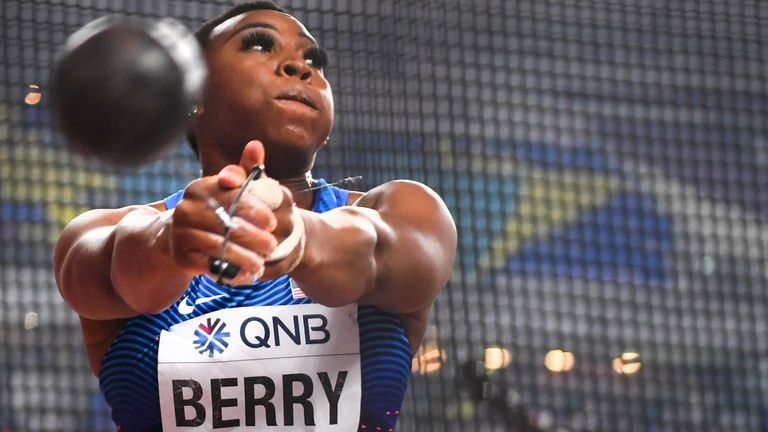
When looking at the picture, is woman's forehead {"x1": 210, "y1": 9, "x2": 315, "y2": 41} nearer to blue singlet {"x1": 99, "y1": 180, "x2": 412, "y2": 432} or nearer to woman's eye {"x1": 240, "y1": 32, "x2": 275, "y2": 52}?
woman's eye {"x1": 240, "y1": 32, "x2": 275, "y2": 52}

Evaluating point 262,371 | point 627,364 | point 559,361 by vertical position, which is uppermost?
point 262,371

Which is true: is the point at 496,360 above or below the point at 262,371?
below

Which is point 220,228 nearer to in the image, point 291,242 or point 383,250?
point 291,242

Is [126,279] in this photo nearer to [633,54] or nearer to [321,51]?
[321,51]

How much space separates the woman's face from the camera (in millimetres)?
1210

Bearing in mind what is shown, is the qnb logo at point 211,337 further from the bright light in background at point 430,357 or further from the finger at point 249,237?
the bright light in background at point 430,357

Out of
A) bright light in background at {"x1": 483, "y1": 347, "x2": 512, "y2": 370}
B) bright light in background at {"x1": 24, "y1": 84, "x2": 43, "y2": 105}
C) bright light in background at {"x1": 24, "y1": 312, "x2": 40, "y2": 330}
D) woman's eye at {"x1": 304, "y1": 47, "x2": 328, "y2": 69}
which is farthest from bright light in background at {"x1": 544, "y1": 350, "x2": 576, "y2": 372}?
woman's eye at {"x1": 304, "y1": 47, "x2": 328, "y2": 69}

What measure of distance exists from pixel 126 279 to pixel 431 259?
314 mm

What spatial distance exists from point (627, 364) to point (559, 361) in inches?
14.6

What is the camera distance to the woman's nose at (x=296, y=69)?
124 centimetres

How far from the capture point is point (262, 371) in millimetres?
1176

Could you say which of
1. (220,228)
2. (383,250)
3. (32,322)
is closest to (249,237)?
(220,228)

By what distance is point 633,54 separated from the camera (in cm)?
571

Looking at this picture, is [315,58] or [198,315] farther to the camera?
[315,58]
